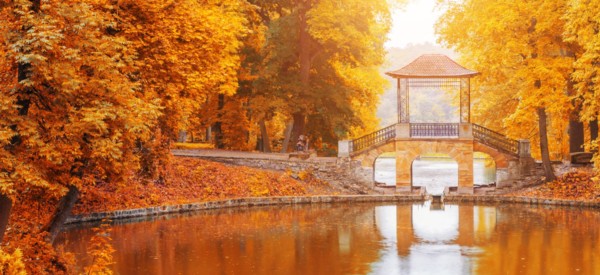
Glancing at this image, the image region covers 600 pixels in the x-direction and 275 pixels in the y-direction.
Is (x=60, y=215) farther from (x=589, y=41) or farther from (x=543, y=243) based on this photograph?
(x=589, y=41)

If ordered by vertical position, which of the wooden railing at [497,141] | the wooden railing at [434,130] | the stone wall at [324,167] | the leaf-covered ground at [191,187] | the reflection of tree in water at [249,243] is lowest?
the reflection of tree in water at [249,243]

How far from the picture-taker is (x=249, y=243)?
20.1 metres

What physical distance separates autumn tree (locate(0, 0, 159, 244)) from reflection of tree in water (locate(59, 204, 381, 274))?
3677mm

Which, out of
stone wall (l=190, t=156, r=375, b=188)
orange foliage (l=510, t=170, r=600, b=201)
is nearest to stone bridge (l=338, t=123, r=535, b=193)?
stone wall (l=190, t=156, r=375, b=188)

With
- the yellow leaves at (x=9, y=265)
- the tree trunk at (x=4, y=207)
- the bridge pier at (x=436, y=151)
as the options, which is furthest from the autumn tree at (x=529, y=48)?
the yellow leaves at (x=9, y=265)

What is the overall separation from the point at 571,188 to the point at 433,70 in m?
7.88

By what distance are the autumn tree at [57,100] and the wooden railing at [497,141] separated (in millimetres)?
20807

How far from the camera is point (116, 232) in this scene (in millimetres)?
21906

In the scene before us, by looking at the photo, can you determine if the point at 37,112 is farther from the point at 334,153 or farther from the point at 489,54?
the point at 334,153

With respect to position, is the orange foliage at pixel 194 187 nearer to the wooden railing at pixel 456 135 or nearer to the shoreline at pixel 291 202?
the shoreline at pixel 291 202

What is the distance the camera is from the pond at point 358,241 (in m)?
16.8

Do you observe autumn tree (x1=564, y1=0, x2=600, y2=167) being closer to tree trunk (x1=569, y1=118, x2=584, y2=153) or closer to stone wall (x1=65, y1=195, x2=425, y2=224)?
tree trunk (x1=569, y1=118, x2=584, y2=153)

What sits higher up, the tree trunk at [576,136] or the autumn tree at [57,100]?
the tree trunk at [576,136]

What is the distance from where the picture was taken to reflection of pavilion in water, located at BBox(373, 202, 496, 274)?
17.0 metres
